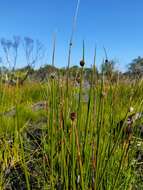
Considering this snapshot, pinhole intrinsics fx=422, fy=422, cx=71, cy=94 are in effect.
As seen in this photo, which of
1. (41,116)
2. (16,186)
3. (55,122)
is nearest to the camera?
(55,122)

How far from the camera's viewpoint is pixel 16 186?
2506mm

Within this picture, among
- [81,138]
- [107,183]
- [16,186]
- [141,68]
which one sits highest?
[141,68]

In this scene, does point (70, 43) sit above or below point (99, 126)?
above

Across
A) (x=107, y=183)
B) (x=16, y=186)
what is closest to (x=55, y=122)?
(x=107, y=183)

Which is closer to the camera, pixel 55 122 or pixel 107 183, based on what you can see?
pixel 107 183

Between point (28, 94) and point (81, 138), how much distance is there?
507 centimetres

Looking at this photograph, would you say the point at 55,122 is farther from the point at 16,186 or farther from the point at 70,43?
the point at 16,186

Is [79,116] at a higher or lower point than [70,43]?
lower

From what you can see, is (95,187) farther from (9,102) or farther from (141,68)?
(9,102)

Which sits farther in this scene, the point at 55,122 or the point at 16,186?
the point at 16,186

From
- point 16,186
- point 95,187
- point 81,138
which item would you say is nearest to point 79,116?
point 81,138

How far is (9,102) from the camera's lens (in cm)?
488

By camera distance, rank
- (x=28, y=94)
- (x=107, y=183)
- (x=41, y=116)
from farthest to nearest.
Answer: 1. (x=28, y=94)
2. (x=41, y=116)
3. (x=107, y=183)

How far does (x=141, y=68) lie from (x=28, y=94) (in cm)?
436
